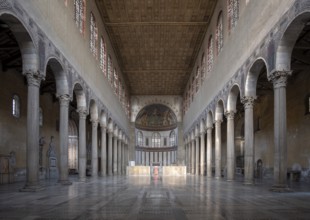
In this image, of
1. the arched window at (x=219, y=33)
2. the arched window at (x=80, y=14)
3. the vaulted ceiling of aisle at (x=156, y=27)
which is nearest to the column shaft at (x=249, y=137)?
the arched window at (x=219, y=33)

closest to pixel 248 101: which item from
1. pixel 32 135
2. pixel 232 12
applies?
pixel 232 12

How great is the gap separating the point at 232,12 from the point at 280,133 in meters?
13.2

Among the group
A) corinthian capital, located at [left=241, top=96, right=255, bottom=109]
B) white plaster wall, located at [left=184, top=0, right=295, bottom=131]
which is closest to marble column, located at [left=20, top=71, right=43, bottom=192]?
white plaster wall, located at [left=184, top=0, right=295, bottom=131]

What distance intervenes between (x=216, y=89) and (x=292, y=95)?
6.43m

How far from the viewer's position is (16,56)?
974 inches

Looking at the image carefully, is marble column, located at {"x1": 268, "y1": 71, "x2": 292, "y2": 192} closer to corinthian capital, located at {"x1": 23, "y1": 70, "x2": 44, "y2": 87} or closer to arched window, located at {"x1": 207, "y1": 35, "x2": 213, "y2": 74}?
corinthian capital, located at {"x1": 23, "y1": 70, "x2": 44, "y2": 87}

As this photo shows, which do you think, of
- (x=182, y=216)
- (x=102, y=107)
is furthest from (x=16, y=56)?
(x=182, y=216)

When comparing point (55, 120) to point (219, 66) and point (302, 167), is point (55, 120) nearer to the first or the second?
point (219, 66)

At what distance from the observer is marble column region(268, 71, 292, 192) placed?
17.1 meters

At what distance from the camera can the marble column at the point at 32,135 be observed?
17.3 m

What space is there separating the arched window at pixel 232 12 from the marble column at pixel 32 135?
1442 cm

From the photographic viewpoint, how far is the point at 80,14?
2791cm

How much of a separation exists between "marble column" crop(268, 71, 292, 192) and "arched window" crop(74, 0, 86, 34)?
1451 cm

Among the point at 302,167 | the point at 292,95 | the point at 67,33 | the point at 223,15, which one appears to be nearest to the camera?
the point at 67,33
